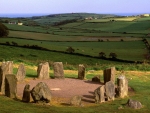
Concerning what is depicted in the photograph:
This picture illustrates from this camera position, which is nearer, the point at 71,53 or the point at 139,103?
the point at 139,103

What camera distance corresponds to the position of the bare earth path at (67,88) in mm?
20859

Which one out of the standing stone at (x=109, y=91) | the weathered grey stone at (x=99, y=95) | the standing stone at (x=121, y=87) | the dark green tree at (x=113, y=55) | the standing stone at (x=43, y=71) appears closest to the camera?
the weathered grey stone at (x=99, y=95)

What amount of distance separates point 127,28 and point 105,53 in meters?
59.0

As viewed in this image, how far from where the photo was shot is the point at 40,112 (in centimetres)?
1672

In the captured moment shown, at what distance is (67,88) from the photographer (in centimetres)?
2373

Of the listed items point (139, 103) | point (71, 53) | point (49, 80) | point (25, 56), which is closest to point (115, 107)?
point (139, 103)

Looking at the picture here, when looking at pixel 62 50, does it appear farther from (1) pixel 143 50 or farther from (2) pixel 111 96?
(2) pixel 111 96

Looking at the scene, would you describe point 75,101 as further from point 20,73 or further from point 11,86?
point 20,73

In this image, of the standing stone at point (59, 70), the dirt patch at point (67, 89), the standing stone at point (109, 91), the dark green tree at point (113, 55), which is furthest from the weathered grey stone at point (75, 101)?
the dark green tree at point (113, 55)

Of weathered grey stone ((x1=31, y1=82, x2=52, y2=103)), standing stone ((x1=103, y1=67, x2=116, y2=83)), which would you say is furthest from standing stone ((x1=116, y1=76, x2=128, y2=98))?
weathered grey stone ((x1=31, y1=82, x2=52, y2=103))

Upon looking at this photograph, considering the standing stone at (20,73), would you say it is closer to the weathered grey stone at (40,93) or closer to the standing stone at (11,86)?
the standing stone at (11,86)

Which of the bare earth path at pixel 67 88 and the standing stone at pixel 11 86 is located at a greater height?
the standing stone at pixel 11 86

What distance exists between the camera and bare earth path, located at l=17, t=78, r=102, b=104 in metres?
20.9

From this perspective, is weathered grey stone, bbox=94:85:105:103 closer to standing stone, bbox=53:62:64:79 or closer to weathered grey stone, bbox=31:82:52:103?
weathered grey stone, bbox=31:82:52:103
